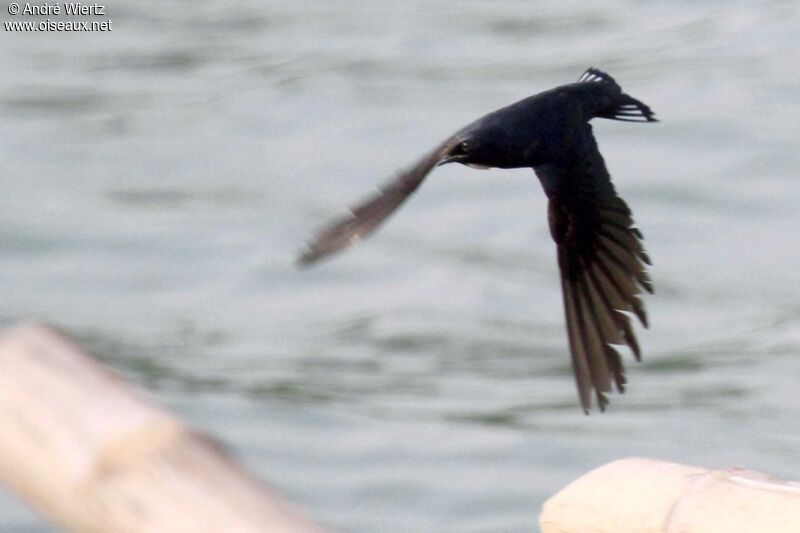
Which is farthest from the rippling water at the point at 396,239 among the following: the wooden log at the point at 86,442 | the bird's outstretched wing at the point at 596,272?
the wooden log at the point at 86,442

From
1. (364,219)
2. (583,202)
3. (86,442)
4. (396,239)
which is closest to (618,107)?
(583,202)

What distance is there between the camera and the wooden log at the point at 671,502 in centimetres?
174

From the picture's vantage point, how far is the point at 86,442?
135 cm

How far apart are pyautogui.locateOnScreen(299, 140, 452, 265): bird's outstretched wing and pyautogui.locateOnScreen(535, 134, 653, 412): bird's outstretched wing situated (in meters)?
0.53

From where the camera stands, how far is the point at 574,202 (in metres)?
2.38

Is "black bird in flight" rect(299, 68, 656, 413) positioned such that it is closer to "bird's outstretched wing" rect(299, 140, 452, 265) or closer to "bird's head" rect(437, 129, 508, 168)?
"bird's head" rect(437, 129, 508, 168)

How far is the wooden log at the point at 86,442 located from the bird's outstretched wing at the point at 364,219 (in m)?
0.37

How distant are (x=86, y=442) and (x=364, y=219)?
50cm

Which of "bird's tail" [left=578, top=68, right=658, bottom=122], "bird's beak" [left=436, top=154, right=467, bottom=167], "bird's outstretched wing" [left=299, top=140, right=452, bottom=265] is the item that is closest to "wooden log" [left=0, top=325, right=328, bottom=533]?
"bird's outstretched wing" [left=299, top=140, right=452, bottom=265]

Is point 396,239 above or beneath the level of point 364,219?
beneath

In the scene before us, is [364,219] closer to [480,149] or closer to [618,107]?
[480,149]

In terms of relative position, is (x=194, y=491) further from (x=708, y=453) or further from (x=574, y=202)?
(x=708, y=453)

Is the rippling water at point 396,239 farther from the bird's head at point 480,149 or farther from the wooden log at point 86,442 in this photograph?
the wooden log at point 86,442

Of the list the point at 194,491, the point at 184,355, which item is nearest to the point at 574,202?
the point at 194,491
